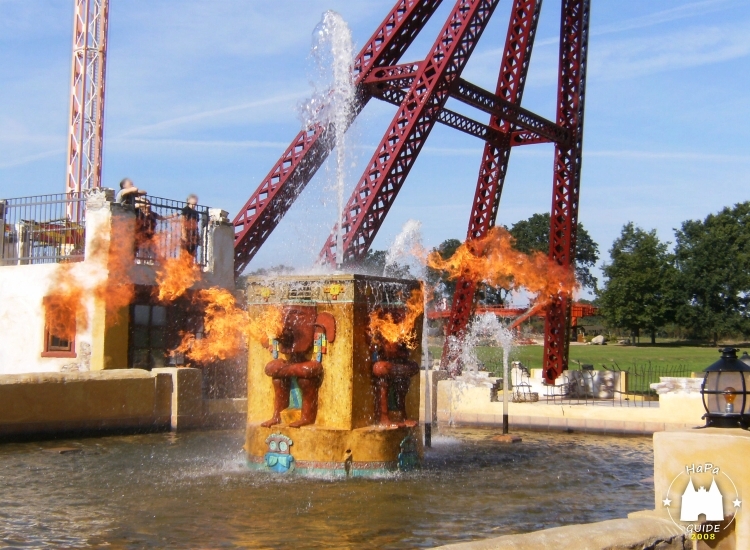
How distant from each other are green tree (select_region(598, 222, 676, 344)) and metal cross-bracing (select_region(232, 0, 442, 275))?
54.3 meters

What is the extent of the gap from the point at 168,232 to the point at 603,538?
16048mm

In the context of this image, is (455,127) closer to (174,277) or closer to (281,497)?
(174,277)

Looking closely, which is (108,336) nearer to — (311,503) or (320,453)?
(320,453)

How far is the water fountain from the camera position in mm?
11508

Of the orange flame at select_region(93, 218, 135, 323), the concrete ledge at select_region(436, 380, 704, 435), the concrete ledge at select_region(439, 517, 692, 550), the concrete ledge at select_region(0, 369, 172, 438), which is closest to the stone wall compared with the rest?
the concrete ledge at select_region(0, 369, 172, 438)

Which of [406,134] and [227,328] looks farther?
[406,134]

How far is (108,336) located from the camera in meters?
17.4

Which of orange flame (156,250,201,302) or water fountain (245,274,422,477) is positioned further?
orange flame (156,250,201,302)

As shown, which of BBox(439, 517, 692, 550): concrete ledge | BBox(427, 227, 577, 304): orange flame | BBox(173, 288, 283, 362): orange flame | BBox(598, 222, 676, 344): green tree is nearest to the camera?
BBox(439, 517, 692, 550): concrete ledge

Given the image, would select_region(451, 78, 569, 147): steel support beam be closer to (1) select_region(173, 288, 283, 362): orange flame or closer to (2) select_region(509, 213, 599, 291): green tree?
(1) select_region(173, 288, 283, 362): orange flame

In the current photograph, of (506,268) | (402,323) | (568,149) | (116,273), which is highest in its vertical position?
(568,149)

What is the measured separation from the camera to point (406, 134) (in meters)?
17.4

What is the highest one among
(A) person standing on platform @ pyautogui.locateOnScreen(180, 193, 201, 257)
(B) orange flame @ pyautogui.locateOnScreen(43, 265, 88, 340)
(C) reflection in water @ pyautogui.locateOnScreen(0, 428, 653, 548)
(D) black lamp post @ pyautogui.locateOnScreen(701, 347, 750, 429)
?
(A) person standing on platform @ pyautogui.locateOnScreen(180, 193, 201, 257)

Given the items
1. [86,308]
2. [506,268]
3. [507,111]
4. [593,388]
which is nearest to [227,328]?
[86,308]
